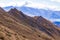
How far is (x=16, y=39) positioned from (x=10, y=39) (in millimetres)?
9292

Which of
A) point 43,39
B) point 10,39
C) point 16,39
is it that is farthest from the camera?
point 43,39

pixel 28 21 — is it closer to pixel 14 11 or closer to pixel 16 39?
pixel 14 11

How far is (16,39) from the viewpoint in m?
81.2

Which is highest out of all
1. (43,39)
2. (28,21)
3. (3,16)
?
(28,21)

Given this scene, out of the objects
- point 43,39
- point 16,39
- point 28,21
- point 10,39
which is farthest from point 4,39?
point 28,21

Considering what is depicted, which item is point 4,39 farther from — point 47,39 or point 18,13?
point 18,13

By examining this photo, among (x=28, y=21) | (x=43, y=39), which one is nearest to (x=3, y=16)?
(x=43, y=39)

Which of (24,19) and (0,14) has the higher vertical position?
(24,19)

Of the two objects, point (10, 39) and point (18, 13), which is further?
point (18, 13)

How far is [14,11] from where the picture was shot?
614ft

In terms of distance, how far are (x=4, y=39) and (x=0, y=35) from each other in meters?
1.66

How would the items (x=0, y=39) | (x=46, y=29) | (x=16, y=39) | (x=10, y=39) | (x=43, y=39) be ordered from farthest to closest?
(x=46, y=29) < (x=43, y=39) < (x=16, y=39) < (x=10, y=39) < (x=0, y=39)

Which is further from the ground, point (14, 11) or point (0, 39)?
point (14, 11)

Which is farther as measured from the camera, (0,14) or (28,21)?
(28,21)
